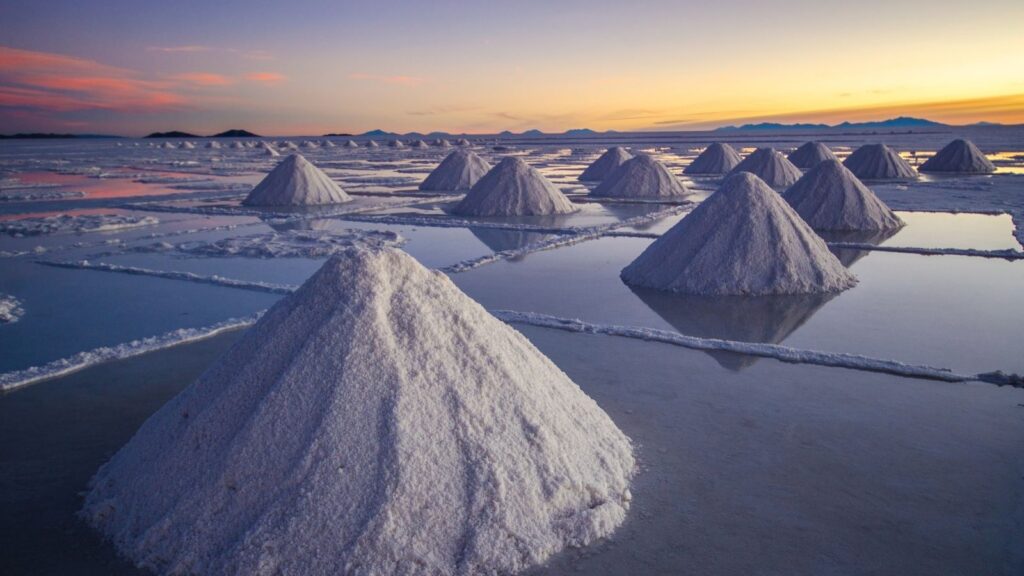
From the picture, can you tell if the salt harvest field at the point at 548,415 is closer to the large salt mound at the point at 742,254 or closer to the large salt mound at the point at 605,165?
the large salt mound at the point at 742,254

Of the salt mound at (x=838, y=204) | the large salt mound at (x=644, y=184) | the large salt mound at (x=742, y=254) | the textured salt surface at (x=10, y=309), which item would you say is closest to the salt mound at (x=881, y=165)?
the large salt mound at (x=644, y=184)

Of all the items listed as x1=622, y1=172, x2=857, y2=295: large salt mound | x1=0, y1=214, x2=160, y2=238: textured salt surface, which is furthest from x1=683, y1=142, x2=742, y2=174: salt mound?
x1=0, y1=214, x2=160, y2=238: textured salt surface

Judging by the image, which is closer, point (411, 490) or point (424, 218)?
point (411, 490)

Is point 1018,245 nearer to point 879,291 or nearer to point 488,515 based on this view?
point 879,291

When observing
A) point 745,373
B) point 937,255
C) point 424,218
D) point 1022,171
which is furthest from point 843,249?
point 1022,171

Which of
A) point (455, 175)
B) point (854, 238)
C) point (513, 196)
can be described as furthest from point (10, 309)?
point (455, 175)

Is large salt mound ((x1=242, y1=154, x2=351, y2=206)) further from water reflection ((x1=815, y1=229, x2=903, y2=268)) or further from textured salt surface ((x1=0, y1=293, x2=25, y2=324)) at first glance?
water reflection ((x1=815, y1=229, x2=903, y2=268))
